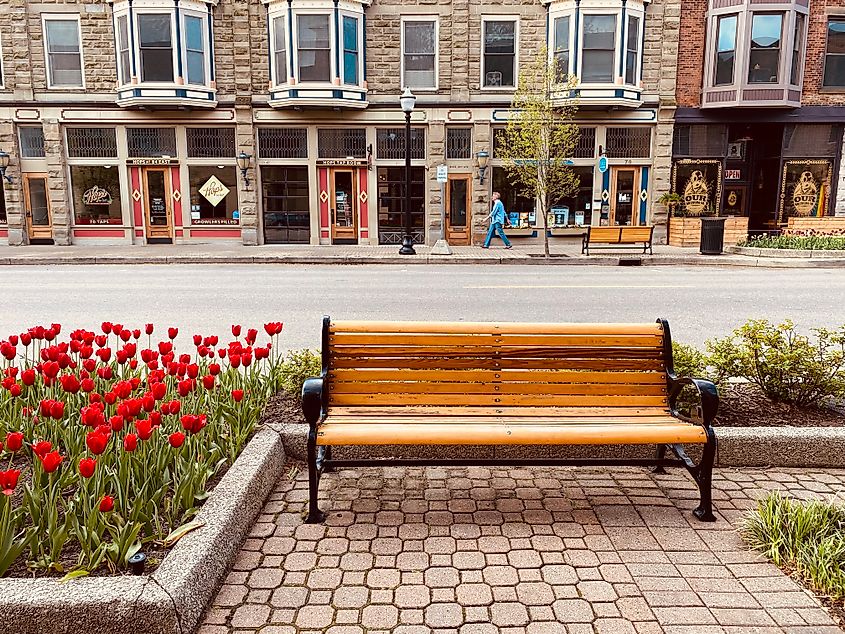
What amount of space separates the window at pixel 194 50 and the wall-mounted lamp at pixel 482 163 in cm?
977

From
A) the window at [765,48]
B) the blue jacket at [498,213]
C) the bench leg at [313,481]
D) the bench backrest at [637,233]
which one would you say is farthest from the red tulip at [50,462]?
the window at [765,48]

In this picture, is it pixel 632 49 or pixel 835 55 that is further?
pixel 835 55

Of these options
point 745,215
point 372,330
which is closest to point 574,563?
point 372,330

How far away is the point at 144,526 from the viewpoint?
3.18m

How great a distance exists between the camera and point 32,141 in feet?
80.7

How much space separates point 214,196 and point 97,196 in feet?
13.7

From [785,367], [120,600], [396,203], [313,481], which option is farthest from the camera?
[396,203]

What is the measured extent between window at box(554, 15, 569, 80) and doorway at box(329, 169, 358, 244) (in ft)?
26.2

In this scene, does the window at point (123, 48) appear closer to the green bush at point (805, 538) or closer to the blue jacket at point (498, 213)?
the blue jacket at point (498, 213)

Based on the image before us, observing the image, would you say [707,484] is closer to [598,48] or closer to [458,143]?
[458,143]

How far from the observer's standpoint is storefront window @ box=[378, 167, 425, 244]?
80.1 ft

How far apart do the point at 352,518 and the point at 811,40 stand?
26.7 m

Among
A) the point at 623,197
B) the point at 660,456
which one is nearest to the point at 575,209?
the point at 623,197

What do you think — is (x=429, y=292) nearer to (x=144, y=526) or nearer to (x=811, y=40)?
(x=144, y=526)
